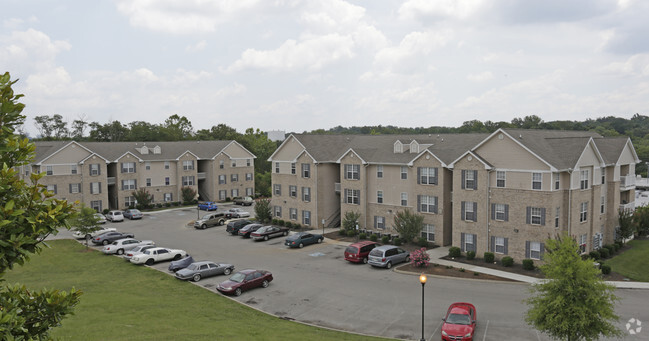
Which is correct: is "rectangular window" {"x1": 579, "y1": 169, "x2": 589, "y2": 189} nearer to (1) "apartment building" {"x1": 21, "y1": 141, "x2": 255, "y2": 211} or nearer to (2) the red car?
(2) the red car

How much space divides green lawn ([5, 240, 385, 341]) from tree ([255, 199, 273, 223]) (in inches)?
774

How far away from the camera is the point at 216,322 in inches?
882

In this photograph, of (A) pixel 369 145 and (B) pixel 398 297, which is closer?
(B) pixel 398 297

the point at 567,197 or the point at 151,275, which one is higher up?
the point at 567,197

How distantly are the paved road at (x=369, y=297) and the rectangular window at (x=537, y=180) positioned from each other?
8.16 meters

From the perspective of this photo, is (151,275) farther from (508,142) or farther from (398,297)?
(508,142)

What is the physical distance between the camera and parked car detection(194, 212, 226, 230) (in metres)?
52.0

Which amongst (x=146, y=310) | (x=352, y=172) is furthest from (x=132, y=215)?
(x=146, y=310)

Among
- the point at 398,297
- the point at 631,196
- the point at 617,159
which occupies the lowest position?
the point at 398,297

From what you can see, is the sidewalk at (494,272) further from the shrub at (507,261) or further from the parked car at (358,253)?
the parked car at (358,253)

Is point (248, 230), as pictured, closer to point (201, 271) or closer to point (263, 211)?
point (263, 211)

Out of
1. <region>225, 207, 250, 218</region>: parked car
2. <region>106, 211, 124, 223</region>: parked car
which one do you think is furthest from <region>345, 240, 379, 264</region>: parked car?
<region>106, 211, 124, 223</region>: parked car

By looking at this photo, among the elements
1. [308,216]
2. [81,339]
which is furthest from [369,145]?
[81,339]

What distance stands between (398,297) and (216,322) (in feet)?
36.5
